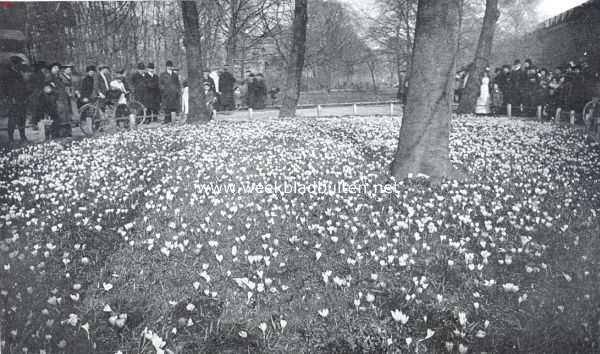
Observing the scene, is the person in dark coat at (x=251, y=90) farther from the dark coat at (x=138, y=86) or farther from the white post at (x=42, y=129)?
the white post at (x=42, y=129)

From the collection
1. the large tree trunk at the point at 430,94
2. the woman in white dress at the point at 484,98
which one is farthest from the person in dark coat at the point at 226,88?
the large tree trunk at the point at 430,94

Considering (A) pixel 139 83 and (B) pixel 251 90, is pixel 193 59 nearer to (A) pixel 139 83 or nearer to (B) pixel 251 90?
(A) pixel 139 83

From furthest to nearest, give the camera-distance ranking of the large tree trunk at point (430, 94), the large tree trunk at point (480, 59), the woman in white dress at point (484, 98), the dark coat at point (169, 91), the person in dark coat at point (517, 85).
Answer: the woman in white dress at point (484, 98) → the person in dark coat at point (517, 85) → the large tree trunk at point (480, 59) → the dark coat at point (169, 91) → the large tree trunk at point (430, 94)

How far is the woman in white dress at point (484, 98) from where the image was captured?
73.3ft

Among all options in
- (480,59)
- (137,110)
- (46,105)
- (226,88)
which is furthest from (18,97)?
(480,59)

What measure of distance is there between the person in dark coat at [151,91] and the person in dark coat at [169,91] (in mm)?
515

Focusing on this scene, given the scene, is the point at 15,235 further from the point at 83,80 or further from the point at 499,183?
the point at 83,80

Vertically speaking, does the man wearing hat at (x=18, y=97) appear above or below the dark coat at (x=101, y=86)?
below

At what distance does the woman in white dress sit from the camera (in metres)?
22.3

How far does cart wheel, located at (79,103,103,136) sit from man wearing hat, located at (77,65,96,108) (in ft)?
1.87

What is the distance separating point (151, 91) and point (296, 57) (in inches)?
233

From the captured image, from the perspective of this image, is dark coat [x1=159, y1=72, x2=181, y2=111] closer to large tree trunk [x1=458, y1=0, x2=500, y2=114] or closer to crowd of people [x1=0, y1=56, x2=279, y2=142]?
crowd of people [x1=0, y1=56, x2=279, y2=142]

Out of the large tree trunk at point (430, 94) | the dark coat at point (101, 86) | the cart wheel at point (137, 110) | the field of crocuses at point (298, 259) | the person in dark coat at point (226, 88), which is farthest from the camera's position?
the person in dark coat at point (226, 88)

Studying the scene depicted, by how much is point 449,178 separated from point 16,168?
712cm
